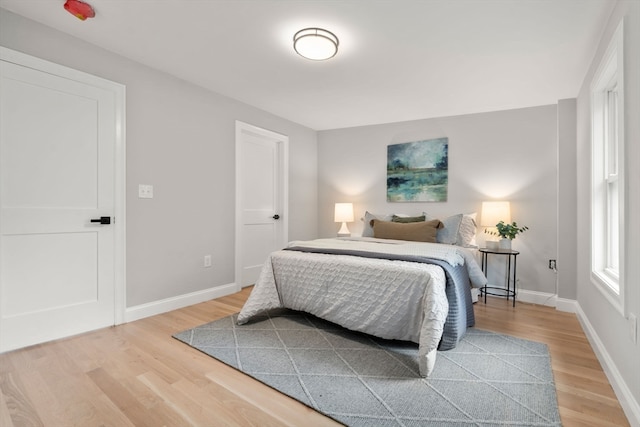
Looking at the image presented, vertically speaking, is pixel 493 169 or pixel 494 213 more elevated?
pixel 493 169

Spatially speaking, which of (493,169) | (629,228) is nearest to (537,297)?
(493,169)

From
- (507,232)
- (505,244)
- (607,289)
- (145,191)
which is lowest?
(607,289)

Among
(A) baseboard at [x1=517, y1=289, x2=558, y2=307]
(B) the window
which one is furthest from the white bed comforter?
(A) baseboard at [x1=517, y1=289, x2=558, y2=307]

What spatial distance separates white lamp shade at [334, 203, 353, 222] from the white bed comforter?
1.85 meters

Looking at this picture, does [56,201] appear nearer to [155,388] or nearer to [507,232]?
[155,388]

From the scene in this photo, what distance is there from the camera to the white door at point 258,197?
3.71m

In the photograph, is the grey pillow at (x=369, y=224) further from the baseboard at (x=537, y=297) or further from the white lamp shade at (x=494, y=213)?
the baseboard at (x=537, y=297)

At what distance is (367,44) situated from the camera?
2326mm

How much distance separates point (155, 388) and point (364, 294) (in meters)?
1.38

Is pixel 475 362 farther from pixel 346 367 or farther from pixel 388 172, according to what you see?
pixel 388 172

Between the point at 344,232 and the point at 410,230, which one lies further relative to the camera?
the point at 344,232

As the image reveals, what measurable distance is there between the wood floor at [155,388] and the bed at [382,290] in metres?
0.64

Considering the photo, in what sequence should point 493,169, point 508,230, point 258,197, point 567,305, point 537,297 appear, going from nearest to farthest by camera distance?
point 567,305
point 508,230
point 537,297
point 493,169
point 258,197

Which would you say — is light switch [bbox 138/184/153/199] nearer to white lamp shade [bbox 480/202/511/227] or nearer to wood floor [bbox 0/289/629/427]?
wood floor [bbox 0/289/629/427]
